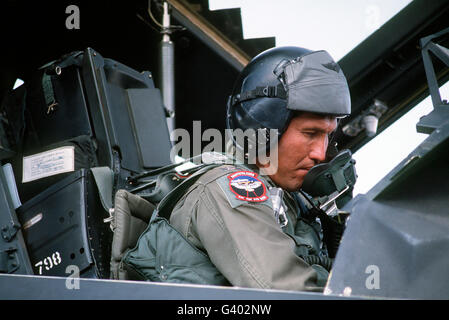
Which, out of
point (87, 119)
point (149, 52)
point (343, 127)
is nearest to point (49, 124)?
point (87, 119)

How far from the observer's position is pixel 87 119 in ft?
6.50

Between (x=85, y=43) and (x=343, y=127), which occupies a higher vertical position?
(x=85, y=43)

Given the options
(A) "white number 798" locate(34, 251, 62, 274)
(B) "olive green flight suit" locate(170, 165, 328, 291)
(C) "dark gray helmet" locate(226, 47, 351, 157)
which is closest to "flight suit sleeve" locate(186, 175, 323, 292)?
(B) "olive green flight suit" locate(170, 165, 328, 291)

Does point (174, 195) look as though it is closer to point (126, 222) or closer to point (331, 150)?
point (126, 222)

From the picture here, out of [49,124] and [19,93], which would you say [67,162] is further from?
[19,93]

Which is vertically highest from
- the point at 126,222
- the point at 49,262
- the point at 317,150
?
the point at 317,150

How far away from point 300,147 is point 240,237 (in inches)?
21.1

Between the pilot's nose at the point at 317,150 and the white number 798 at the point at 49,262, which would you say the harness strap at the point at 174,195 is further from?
the white number 798 at the point at 49,262

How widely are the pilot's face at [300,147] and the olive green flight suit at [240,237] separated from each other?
250 mm

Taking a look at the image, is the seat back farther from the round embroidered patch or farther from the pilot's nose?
the pilot's nose

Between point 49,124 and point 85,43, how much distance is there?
151 cm

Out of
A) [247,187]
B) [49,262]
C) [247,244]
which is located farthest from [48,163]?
[247,244]

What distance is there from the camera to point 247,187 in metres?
1.29

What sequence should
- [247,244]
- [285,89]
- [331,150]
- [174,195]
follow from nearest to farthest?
[247,244], [174,195], [285,89], [331,150]
